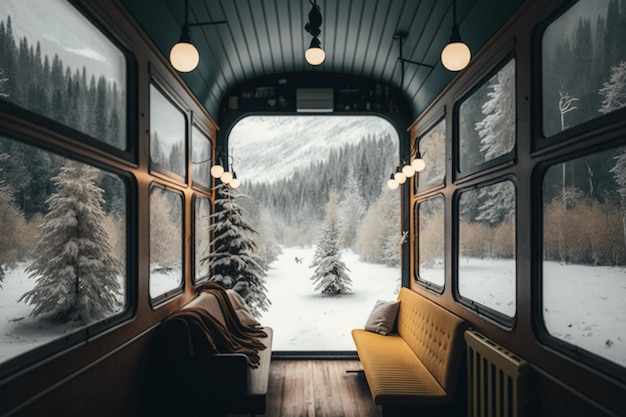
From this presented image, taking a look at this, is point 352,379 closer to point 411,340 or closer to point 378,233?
point 411,340

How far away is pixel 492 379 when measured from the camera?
2.73m

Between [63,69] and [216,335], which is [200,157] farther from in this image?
[63,69]

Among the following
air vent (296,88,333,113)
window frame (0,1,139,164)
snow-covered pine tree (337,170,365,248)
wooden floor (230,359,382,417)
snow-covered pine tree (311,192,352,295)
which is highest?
air vent (296,88,333,113)

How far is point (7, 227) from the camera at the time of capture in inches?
65.3

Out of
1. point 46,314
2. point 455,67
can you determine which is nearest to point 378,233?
point 455,67

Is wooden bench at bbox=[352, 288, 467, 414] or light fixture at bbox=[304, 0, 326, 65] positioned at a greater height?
light fixture at bbox=[304, 0, 326, 65]

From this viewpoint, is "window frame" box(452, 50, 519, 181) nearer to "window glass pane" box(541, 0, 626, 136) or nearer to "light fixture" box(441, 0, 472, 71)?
"window glass pane" box(541, 0, 626, 136)

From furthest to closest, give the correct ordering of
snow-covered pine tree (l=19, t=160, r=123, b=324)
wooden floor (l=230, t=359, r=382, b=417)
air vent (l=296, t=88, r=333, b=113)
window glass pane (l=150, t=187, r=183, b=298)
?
air vent (l=296, t=88, r=333, b=113), wooden floor (l=230, t=359, r=382, b=417), window glass pane (l=150, t=187, r=183, b=298), snow-covered pine tree (l=19, t=160, r=123, b=324)

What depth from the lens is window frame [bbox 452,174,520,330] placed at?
2635 mm

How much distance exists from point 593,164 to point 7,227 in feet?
8.94

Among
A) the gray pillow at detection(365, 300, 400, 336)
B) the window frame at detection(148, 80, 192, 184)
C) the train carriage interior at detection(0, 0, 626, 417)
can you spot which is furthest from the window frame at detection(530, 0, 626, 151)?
the gray pillow at detection(365, 300, 400, 336)

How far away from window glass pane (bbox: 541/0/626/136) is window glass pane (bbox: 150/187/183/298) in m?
2.99

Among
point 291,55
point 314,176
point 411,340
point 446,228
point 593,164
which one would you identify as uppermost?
point 291,55

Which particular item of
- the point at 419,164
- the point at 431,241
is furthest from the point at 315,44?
the point at 431,241
